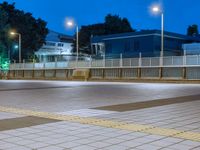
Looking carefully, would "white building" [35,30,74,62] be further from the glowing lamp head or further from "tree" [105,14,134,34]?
the glowing lamp head

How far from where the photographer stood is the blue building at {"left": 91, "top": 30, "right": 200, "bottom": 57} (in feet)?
164

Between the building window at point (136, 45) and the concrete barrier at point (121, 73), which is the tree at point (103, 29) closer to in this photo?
the building window at point (136, 45)

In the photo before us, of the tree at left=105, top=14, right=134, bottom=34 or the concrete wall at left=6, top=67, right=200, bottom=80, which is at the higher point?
the tree at left=105, top=14, right=134, bottom=34

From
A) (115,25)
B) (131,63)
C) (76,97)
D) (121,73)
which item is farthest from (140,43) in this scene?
(76,97)

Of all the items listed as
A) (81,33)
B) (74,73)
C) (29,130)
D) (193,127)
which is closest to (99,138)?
→ (29,130)

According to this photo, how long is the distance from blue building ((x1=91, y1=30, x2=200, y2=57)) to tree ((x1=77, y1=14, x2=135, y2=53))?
20.0 metres

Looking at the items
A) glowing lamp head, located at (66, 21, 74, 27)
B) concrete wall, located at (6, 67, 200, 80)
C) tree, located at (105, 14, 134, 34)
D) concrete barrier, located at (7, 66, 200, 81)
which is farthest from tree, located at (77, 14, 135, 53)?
concrete wall, located at (6, 67, 200, 80)

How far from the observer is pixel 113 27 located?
269 ft

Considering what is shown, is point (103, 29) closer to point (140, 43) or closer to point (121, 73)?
point (140, 43)

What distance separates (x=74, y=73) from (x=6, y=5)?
36.1 metres

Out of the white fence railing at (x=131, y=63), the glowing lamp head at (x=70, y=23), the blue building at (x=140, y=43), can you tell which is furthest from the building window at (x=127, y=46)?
the white fence railing at (x=131, y=63)

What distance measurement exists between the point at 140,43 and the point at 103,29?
30683 millimetres

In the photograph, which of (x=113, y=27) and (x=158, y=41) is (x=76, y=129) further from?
(x=113, y=27)

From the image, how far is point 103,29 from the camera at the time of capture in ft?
266
